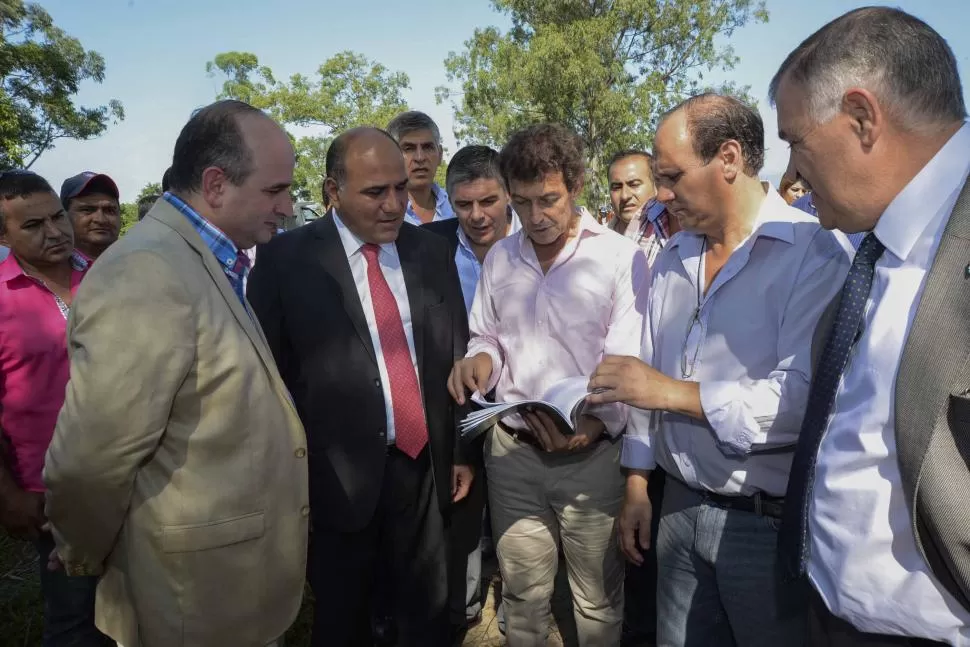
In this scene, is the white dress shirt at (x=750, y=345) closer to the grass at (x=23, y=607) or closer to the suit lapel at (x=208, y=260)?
the suit lapel at (x=208, y=260)

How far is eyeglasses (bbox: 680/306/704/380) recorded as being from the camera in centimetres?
202

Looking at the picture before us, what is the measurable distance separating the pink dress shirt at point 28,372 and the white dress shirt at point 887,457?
3.08m

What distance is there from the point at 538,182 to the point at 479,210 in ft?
4.10

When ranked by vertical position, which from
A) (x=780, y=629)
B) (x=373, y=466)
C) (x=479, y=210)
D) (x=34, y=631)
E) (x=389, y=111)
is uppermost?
(x=389, y=111)

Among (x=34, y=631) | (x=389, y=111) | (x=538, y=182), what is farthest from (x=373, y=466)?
(x=389, y=111)

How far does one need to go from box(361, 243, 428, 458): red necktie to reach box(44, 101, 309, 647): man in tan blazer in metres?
0.70

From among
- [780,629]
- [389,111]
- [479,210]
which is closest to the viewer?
[780,629]

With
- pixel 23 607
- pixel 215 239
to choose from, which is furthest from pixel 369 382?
pixel 23 607

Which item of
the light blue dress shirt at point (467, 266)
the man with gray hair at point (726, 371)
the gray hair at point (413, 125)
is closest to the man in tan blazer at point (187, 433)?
the man with gray hair at point (726, 371)

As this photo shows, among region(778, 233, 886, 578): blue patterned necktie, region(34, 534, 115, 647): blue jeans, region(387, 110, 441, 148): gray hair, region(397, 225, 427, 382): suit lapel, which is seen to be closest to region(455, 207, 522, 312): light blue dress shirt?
region(397, 225, 427, 382): suit lapel

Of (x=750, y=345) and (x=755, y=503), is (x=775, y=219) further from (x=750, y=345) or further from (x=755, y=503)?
(x=755, y=503)

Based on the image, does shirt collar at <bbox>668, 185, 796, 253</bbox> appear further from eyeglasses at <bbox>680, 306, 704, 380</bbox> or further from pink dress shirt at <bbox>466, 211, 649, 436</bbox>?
pink dress shirt at <bbox>466, 211, 649, 436</bbox>

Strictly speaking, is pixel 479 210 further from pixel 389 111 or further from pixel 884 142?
pixel 389 111

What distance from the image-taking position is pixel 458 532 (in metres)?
3.16
